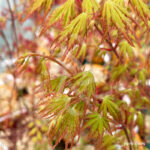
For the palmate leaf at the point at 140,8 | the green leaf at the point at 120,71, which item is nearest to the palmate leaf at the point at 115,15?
the palmate leaf at the point at 140,8

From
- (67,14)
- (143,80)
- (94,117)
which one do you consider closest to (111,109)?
(94,117)

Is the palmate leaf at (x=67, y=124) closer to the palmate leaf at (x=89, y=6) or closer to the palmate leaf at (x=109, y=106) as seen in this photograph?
the palmate leaf at (x=109, y=106)

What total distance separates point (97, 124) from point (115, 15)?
0.92 feet

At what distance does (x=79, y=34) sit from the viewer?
479mm

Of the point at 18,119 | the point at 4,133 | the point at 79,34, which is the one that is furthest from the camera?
the point at 18,119

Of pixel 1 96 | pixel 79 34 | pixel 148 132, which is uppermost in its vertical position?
pixel 79 34

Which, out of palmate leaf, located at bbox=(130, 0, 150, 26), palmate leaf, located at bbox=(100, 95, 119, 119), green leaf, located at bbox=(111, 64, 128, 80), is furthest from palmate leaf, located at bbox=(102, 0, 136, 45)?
green leaf, located at bbox=(111, 64, 128, 80)

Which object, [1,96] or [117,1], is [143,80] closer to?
[117,1]

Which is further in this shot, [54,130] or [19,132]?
[19,132]

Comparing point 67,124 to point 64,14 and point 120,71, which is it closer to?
point 64,14

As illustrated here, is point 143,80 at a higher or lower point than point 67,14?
lower

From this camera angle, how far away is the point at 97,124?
0.55 meters

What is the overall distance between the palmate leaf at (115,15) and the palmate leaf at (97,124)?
A: 0.73 ft

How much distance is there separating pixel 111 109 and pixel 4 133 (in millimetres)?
1668
